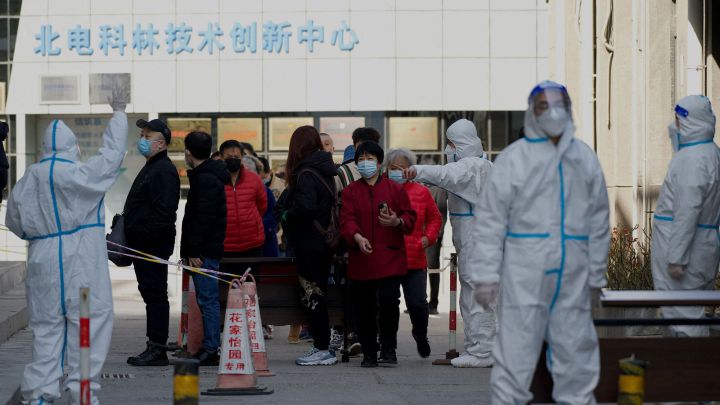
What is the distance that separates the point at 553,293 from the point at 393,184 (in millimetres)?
4852

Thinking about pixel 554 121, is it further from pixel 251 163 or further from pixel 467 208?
pixel 251 163

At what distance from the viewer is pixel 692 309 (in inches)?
392

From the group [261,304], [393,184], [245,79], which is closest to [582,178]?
[393,184]

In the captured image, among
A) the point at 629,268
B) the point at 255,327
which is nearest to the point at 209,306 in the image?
the point at 255,327

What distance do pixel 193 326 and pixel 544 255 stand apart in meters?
5.91

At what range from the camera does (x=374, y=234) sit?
1192 cm

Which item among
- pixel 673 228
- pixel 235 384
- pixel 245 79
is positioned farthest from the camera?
pixel 245 79

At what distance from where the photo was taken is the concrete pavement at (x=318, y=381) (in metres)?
10.3

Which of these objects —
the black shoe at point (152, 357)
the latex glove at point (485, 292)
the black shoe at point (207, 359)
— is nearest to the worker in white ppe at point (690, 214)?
the latex glove at point (485, 292)

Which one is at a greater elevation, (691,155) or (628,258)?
(691,155)

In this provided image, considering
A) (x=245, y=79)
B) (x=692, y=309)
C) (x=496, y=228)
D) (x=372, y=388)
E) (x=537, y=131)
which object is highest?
(x=245, y=79)

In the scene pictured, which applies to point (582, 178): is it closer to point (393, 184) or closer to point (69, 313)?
point (69, 313)

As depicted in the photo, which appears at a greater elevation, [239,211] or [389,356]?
[239,211]

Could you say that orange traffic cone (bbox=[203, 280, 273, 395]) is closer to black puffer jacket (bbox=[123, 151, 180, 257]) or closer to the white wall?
black puffer jacket (bbox=[123, 151, 180, 257])
